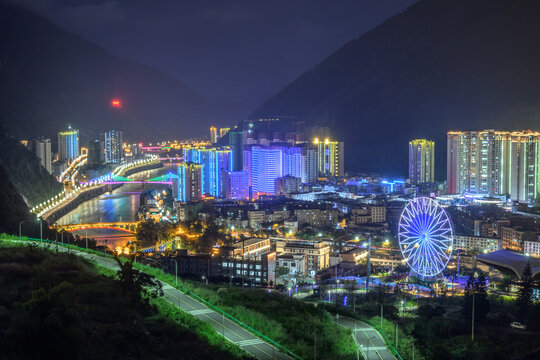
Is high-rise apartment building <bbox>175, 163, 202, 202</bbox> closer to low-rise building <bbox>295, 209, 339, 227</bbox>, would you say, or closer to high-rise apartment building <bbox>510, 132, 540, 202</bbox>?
low-rise building <bbox>295, 209, 339, 227</bbox>

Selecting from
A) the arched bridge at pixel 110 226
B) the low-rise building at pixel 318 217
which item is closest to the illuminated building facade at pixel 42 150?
the arched bridge at pixel 110 226

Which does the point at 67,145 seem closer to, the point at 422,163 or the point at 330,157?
the point at 330,157

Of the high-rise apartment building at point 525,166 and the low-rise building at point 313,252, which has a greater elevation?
the high-rise apartment building at point 525,166

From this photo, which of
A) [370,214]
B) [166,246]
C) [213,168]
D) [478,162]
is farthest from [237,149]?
[166,246]

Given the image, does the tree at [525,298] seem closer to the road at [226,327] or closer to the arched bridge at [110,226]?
the road at [226,327]

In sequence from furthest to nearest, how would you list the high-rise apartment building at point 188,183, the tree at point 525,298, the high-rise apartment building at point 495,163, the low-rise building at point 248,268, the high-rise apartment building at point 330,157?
the high-rise apartment building at point 330,157
the high-rise apartment building at point 188,183
the high-rise apartment building at point 495,163
the low-rise building at point 248,268
the tree at point 525,298

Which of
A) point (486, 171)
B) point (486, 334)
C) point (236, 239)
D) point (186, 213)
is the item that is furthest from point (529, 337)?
point (486, 171)
